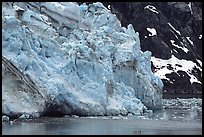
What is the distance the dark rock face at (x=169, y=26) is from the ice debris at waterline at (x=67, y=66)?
1745 inches

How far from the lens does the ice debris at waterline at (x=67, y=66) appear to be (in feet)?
91.3

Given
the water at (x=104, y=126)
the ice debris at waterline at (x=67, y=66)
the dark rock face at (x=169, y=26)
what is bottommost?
the water at (x=104, y=126)

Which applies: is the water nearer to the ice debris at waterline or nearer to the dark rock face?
the ice debris at waterline

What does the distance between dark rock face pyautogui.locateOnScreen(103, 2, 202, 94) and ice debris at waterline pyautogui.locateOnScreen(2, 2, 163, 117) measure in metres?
44.3

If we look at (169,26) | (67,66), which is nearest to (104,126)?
(67,66)

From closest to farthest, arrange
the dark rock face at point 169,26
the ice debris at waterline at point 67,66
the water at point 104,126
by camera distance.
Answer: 1. the water at point 104,126
2. the ice debris at waterline at point 67,66
3. the dark rock face at point 169,26

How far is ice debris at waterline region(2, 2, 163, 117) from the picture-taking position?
1096 inches

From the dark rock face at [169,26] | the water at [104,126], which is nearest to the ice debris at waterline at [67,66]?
the water at [104,126]

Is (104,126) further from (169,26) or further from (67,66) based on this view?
(169,26)

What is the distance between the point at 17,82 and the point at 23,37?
11.2 feet

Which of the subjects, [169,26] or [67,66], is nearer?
[67,66]

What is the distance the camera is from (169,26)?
316ft

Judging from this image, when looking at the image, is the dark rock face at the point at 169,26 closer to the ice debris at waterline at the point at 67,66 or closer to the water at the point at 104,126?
the ice debris at waterline at the point at 67,66

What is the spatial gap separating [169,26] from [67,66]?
6736 centimetres
